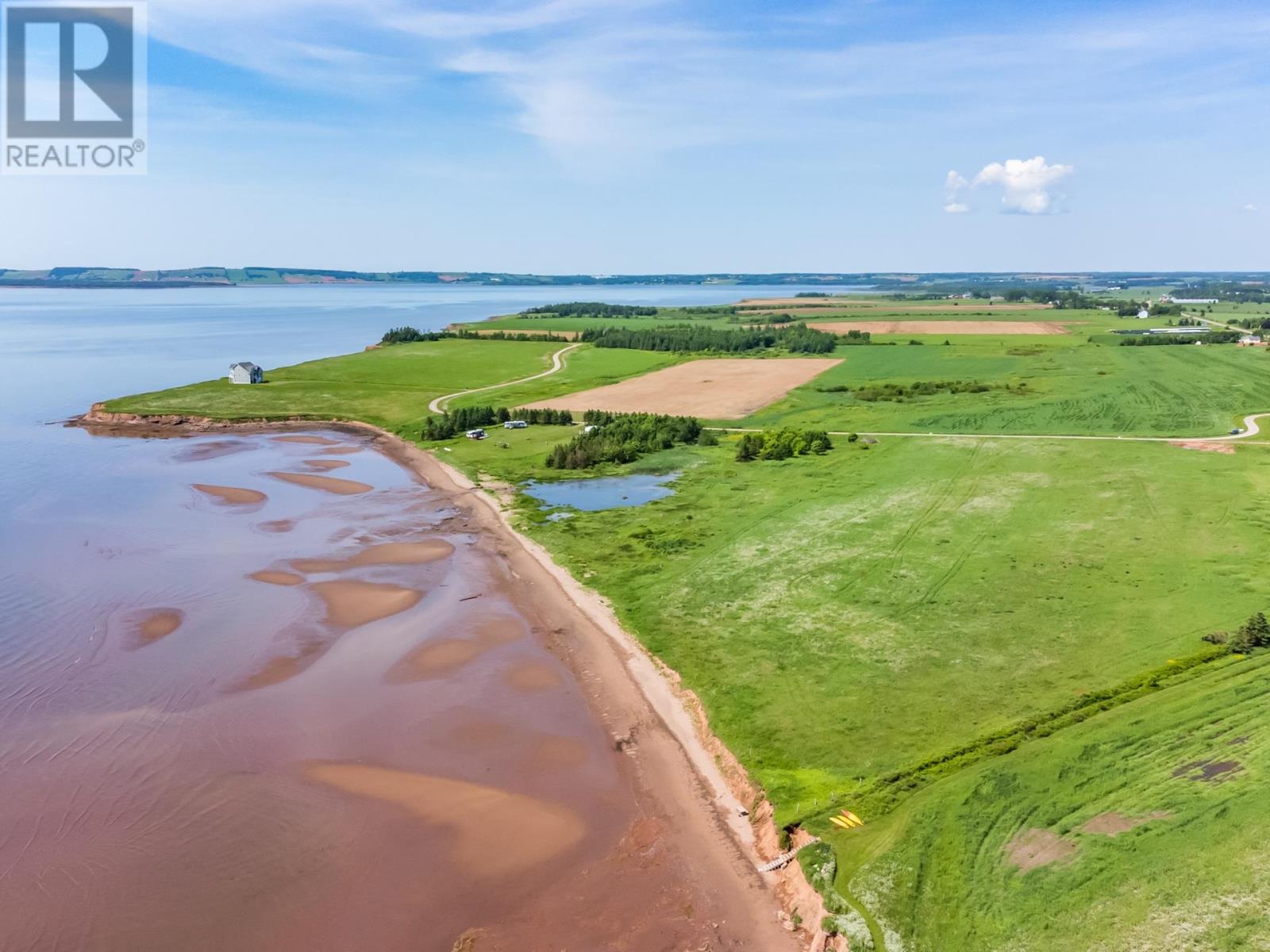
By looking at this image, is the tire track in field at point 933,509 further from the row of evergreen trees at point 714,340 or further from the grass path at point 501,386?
the row of evergreen trees at point 714,340

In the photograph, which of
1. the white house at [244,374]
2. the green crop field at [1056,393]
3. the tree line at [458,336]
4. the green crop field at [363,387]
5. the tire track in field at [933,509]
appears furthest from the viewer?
the tree line at [458,336]

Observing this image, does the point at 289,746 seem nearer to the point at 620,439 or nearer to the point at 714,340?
the point at 620,439

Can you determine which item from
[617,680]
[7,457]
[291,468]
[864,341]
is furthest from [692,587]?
[864,341]

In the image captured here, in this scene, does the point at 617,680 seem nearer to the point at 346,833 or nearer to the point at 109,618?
the point at 346,833

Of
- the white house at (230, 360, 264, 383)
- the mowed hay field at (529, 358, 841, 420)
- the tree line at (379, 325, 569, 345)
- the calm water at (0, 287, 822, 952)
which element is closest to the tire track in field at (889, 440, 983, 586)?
the calm water at (0, 287, 822, 952)

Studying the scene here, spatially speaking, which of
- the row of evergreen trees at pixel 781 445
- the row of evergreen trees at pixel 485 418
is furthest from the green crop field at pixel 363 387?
the row of evergreen trees at pixel 781 445

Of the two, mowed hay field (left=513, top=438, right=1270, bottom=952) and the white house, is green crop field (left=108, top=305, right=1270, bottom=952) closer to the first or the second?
mowed hay field (left=513, top=438, right=1270, bottom=952)
